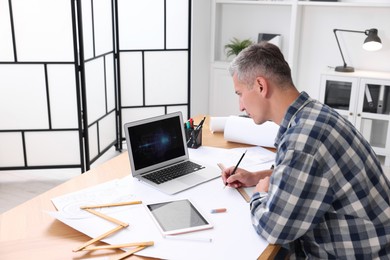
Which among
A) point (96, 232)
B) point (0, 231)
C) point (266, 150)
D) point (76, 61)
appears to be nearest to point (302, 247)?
point (96, 232)

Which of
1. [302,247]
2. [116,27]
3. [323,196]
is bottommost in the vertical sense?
[302,247]

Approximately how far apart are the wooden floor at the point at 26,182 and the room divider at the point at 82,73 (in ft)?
0.45

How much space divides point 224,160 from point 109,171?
523mm

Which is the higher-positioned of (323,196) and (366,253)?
(323,196)

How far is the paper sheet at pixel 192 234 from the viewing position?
1318 mm

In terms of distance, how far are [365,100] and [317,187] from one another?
114 inches

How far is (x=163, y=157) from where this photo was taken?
1.94 metres

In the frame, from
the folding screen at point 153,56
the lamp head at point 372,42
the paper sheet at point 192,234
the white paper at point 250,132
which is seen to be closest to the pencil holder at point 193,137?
the white paper at point 250,132

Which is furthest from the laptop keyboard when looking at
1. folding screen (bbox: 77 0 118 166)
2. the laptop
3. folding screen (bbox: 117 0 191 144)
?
folding screen (bbox: 117 0 191 144)

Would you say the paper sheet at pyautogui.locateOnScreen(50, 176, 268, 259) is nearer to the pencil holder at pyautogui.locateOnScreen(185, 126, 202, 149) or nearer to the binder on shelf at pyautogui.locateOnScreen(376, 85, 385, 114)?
the pencil holder at pyautogui.locateOnScreen(185, 126, 202, 149)

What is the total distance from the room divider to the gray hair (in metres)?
2.11

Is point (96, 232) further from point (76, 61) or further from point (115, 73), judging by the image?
point (115, 73)

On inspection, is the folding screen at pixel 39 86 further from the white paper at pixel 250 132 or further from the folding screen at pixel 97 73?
the white paper at pixel 250 132

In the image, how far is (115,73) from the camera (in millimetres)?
4039
